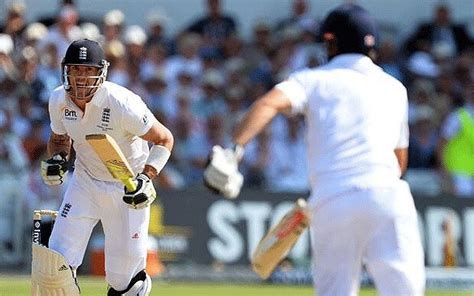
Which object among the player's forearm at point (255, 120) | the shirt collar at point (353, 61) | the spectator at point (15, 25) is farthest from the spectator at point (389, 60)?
the player's forearm at point (255, 120)

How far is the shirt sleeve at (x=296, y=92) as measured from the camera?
4.75 m

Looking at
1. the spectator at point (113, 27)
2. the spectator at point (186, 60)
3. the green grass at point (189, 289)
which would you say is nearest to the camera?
the green grass at point (189, 289)

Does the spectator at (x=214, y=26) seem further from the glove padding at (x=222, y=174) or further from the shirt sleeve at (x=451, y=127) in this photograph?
the glove padding at (x=222, y=174)

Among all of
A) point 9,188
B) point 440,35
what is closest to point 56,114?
point 9,188

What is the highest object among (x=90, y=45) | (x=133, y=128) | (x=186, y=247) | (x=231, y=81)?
(x=90, y=45)

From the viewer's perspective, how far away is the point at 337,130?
4.84 m

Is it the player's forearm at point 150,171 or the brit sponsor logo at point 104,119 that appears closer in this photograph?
the player's forearm at point 150,171

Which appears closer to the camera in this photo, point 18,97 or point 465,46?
point 18,97

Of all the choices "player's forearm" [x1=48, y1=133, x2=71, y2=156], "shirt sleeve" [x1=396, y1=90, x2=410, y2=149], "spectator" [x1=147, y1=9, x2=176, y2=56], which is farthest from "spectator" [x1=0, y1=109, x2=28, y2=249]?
"shirt sleeve" [x1=396, y1=90, x2=410, y2=149]

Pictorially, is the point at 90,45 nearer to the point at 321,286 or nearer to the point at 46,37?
the point at 321,286

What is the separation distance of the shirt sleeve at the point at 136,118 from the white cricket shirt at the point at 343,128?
75.9 inches

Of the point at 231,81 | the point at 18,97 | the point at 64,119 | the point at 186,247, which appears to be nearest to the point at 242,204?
the point at 186,247

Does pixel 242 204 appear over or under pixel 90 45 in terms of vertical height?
under

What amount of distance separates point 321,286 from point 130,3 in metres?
11.0
